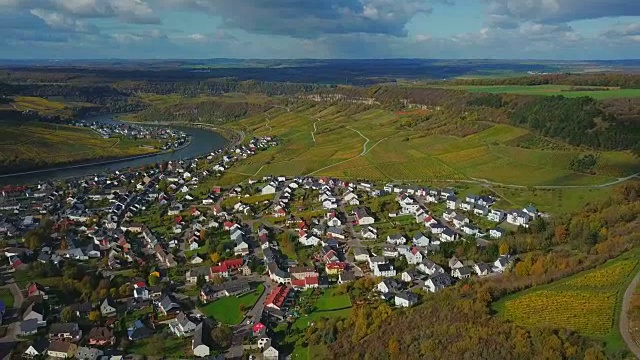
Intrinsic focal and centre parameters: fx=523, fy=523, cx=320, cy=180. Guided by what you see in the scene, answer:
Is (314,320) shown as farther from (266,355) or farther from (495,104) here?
(495,104)

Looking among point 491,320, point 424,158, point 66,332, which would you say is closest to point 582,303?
point 491,320

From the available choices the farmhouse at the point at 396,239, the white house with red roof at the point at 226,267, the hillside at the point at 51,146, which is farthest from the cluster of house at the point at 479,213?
the hillside at the point at 51,146

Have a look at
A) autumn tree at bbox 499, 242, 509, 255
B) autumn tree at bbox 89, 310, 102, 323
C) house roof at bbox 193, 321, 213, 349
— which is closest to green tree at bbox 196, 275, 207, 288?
house roof at bbox 193, 321, 213, 349

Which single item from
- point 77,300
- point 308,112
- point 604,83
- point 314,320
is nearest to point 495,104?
point 604,83

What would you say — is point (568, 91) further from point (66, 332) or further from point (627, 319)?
point (66, 332)

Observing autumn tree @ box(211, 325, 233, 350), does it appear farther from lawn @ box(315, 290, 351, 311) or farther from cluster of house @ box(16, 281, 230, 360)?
lawn @ box(315, 290, 351, 311)

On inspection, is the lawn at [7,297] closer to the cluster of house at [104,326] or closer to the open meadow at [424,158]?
the cluster of house at [104,326]
